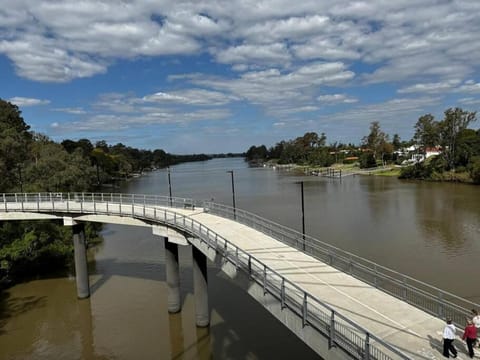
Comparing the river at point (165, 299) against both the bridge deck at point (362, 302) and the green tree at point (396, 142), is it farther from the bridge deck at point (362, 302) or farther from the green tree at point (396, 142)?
the green tree at point (396, 142)

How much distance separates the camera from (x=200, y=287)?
20.3 m

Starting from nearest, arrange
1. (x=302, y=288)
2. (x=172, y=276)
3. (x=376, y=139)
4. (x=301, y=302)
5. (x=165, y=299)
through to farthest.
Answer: (x=301, y=302), (x=302, y=288), (x=172, y=276), (x=165, y=299), (x=376, y=139)

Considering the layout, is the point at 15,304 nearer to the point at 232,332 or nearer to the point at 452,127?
the point at 232,332

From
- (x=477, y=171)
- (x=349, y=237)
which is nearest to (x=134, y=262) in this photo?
(x=349, y=237)

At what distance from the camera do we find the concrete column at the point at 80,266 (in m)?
25.3

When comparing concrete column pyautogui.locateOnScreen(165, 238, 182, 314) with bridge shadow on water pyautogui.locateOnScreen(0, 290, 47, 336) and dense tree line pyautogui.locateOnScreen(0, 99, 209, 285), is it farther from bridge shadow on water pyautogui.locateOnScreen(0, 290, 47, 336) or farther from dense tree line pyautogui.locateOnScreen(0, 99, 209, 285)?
dense tree line pyautogui.locateOnScreen(0, 99, 209, 285)

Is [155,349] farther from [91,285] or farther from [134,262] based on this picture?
[134,262]

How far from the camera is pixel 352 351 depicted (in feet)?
30.2

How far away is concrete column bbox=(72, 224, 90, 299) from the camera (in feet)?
83.0

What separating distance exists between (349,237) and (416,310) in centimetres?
2647

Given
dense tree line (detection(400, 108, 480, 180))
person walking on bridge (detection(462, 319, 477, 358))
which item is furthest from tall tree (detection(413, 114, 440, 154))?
person walking on bridge (detection(462, 319, 477, 358))

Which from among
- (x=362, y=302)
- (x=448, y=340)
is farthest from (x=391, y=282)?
(x=448, y=340)

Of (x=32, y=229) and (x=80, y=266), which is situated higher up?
(x=32, y=229)

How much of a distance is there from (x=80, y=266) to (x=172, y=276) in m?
7.14
